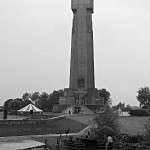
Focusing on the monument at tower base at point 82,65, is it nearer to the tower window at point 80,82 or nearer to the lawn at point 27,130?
the tower window at point 80,82

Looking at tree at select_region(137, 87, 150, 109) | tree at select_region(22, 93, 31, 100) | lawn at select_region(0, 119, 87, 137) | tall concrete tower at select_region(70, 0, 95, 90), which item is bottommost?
lawn at select_region(0, 119, 87, 137)

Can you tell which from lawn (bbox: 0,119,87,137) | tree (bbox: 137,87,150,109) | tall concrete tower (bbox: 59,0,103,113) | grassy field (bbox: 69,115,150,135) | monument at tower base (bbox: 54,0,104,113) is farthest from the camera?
tree (bbox: 137,87,150,109)

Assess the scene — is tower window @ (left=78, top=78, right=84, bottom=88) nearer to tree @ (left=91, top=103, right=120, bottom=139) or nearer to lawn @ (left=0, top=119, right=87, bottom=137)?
lawn @ (left=0, top=119, right=87, bottom=137)

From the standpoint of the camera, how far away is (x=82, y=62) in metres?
72.8

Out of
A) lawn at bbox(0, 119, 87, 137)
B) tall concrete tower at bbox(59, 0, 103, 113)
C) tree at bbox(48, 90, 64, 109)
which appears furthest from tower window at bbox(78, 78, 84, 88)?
lawn at bbox(0, 119, 87, 137)

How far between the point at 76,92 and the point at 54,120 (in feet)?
132

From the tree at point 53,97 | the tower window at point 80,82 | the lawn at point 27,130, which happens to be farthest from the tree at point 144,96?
the lawn at point 27,130

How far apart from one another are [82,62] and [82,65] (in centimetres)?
95

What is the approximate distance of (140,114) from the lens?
49094mm

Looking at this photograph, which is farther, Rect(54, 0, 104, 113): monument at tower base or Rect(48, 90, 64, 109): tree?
Rect(48, 90, 64, 109): tree

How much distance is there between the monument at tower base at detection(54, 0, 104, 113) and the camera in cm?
6925

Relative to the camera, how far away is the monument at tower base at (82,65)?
6925cm

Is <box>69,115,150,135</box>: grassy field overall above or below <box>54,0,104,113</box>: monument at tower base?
below

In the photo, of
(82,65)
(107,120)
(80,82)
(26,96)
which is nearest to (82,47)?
(82,65)
